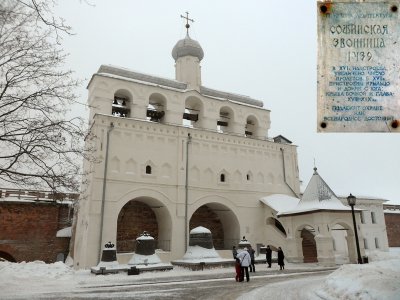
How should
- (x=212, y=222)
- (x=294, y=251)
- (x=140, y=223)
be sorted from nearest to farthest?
1. (x=294, y=251)
2. (x=140, y=223)
3. (x=212, y=222)

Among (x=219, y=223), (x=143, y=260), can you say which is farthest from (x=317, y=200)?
(x=143, y=260)

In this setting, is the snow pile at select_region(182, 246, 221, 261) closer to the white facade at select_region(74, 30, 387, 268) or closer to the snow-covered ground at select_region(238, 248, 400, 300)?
the white facade at select_region(74, 30, 387, 268)

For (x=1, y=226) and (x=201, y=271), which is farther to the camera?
(x=1, y=226)

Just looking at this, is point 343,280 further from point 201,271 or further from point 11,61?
point 11,61

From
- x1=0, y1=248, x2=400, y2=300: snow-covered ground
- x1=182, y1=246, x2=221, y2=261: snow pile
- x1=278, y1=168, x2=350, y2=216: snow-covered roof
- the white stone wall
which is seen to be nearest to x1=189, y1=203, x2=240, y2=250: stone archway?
the white stone wall

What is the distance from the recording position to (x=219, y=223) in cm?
2594

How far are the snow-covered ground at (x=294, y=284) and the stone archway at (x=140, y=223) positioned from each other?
21.5 ft

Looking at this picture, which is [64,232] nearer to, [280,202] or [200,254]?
[200,254]

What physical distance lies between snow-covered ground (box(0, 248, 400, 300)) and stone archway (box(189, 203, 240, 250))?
940 centimetres

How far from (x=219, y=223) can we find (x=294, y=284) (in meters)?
15.2

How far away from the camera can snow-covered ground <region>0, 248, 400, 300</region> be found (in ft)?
22.2

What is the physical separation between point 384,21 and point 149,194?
18835 millimetres

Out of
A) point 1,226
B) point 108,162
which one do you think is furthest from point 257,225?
point 1,226

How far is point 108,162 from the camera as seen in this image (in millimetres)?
20562
